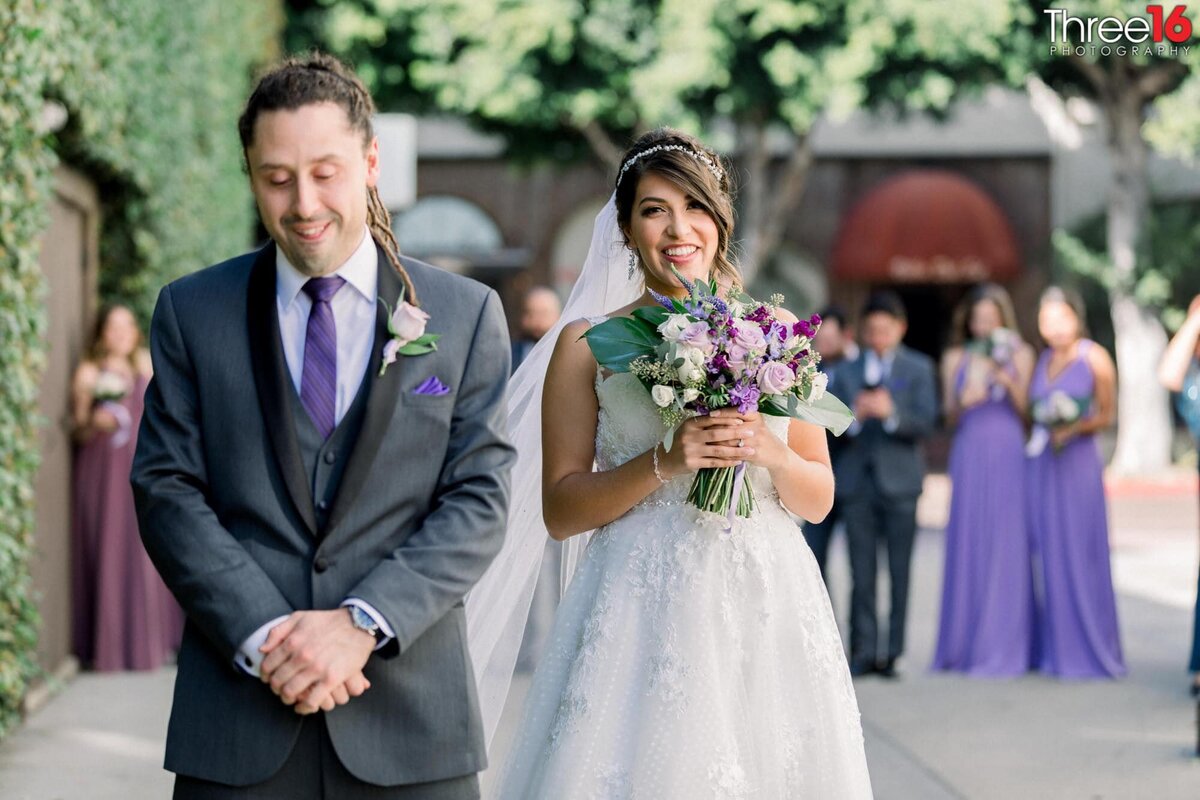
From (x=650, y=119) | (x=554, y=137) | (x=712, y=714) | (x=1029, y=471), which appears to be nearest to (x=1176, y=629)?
(x=1029, y=471)

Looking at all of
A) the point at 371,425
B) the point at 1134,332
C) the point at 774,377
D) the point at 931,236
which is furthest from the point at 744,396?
the point at 931,236

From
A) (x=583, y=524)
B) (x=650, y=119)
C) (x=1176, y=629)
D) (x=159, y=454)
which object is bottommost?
(x=1176, y=629)

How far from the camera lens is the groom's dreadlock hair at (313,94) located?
2.85 metres

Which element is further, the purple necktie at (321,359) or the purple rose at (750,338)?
the purple rose at (750,338)

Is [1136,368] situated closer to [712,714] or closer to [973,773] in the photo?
[973,773]

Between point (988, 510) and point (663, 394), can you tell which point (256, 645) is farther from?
point (988, 510)

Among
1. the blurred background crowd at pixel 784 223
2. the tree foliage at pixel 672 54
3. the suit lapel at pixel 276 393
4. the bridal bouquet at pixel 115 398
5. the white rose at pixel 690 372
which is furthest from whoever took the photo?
the tree foliage at pixel 672 54

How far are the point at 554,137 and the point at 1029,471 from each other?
14.7 m

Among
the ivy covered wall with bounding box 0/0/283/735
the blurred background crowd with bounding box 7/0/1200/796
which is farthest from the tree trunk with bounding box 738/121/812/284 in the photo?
the ivy covered wall with bounding box 0/0/283/735

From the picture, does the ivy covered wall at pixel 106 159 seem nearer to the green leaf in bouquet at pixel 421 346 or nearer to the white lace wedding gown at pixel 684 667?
the white lace wedding gown at pixel 684 667

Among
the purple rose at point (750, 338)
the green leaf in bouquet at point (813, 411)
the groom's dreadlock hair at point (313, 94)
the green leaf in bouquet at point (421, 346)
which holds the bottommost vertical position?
the green leaf in bouquet at point (813, 411)

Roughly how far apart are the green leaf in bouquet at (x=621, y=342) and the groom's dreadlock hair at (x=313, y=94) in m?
0.82

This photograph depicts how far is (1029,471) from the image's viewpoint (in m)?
9.80


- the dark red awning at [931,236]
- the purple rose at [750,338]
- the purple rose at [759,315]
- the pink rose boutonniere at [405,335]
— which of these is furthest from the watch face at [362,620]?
the dark red awning at [931,236]
